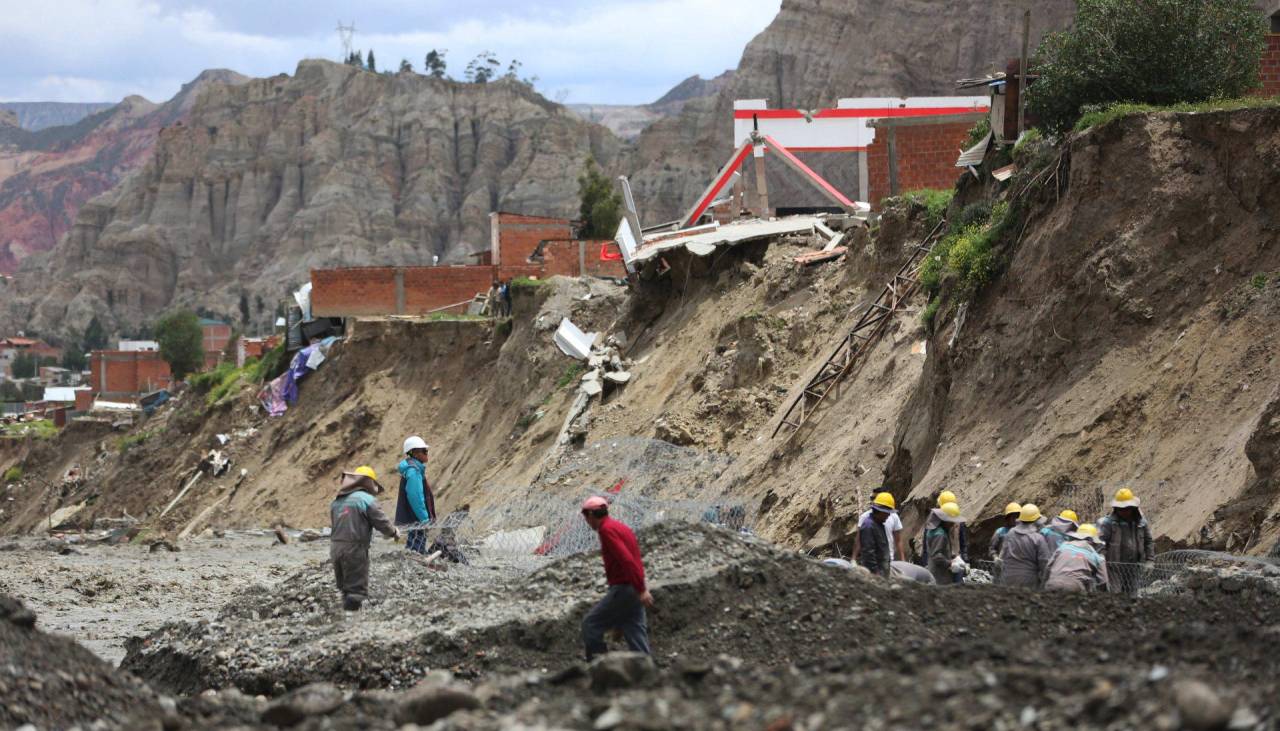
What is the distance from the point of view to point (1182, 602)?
10766 millimetres

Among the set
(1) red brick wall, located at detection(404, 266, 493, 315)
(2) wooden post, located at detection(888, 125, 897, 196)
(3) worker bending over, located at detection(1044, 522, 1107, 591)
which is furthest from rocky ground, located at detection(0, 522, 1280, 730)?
(1) red brick wall, located at detection(404, 266, 493, 315)

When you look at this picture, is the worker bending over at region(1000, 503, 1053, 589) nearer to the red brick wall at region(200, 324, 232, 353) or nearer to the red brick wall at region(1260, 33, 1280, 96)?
the red brick wall at region(1260, 33, 1280, 96)

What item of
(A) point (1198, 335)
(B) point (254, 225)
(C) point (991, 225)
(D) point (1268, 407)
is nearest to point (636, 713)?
(D) point (1268, 407)

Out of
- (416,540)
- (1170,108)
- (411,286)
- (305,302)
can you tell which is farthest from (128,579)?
(305,302)

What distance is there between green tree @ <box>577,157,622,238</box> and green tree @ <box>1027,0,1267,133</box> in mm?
45805

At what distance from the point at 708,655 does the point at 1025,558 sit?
10.3ft

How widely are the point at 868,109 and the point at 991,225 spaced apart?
21.1m

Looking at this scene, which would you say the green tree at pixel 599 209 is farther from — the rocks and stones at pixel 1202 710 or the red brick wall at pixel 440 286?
the rocks and stones at pixel 1202 710

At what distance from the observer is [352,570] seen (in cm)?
1253

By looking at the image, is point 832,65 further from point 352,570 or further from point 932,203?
point 352,570

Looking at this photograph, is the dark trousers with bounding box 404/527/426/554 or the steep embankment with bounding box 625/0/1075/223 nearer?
the dark trousers with bounding box 404/527/426/554

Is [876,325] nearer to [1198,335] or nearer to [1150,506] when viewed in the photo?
[1198,335]

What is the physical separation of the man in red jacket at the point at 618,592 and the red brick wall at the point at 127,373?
266 feet

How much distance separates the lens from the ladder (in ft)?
70.0
